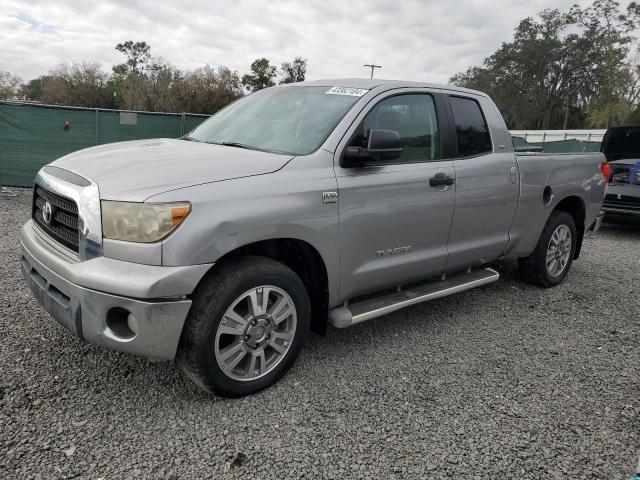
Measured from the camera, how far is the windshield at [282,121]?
10.9ft

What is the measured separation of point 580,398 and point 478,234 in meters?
1.51

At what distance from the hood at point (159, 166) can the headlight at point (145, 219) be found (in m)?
0.05

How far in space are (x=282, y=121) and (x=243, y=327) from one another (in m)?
1.54

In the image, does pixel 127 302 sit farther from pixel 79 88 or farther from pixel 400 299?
pixel 79 88

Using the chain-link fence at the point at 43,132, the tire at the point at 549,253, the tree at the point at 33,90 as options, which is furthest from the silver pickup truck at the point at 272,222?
the tree at the point at 33,90

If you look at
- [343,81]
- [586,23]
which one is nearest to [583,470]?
[343,81]

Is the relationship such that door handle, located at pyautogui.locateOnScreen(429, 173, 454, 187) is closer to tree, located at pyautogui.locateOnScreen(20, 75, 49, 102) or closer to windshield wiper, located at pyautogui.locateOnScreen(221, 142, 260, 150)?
windshield wiper, located at pyautogui.locateOnScreen(221, 142, 260, 150)

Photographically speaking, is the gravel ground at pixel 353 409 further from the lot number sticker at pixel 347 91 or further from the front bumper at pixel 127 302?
the lot number sticker at pixel 347 91

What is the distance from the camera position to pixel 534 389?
3.26 metres

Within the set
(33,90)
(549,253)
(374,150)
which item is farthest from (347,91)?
(33,90)

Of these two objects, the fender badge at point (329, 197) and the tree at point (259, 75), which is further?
the tree at point (259, 75)

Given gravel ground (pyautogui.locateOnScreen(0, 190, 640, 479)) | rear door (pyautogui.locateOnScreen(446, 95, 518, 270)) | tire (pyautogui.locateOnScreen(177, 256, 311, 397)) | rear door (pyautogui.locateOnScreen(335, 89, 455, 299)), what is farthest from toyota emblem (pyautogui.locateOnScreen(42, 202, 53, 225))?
rear door (pyautogui.locateOnScreen(446, 95, 518, 270))

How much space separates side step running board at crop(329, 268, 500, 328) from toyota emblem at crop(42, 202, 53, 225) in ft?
5.85

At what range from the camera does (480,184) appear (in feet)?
13.5
